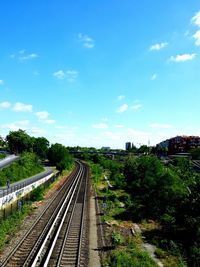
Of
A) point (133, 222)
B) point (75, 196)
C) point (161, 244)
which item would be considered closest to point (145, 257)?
point (161, 244)

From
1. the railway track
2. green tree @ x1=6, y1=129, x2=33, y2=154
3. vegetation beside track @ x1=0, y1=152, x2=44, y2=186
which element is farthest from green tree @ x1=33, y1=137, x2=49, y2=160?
the railway track

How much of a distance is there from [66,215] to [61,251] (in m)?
13.7

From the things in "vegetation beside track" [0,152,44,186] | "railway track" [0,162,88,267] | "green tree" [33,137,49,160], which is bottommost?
"railway track" [0,162,88,267]

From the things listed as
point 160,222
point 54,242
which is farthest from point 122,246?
point 160,222

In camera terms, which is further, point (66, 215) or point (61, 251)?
point (66, 215)

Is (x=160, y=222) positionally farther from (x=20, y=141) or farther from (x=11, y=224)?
(x=20, y=141)

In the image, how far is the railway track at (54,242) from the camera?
19.5 m

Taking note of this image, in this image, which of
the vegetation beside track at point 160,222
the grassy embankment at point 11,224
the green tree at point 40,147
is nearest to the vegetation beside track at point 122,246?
the vegetation beside track at point 160,222

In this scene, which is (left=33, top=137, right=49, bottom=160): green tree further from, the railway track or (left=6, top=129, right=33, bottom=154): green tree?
the railway track

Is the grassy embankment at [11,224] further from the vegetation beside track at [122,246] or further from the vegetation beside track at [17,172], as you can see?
the vegetation beside track at [17,172]

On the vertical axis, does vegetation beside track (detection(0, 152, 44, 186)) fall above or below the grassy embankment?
above

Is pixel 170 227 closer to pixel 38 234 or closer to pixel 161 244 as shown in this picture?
pixel 161 244

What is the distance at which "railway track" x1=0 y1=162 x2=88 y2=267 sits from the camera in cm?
1945

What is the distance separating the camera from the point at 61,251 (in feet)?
69.4
